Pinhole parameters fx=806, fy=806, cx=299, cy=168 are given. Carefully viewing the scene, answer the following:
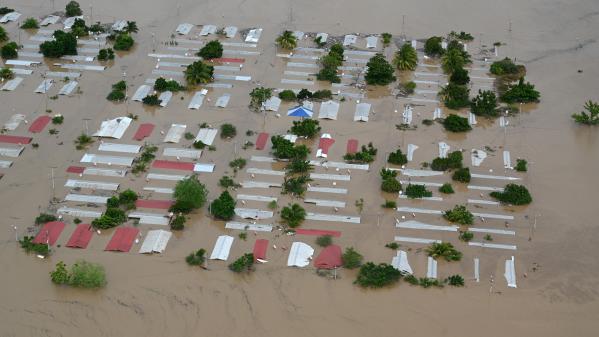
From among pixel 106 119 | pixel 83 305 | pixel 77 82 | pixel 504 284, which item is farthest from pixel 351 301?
pixel 77 82

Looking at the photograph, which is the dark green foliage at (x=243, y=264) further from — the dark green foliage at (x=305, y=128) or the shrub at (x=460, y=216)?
the dark green foliage at (x=305, y=128)

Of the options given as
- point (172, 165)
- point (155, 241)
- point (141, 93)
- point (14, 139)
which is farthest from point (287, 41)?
point (155, 241)

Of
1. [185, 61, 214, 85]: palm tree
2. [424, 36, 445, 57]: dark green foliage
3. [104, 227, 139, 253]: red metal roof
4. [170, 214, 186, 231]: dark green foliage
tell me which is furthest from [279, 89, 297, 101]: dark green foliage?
[104, 227, 139, 253]: red metal roof

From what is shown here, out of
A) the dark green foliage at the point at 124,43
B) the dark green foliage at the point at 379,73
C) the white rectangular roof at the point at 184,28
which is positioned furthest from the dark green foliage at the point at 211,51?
the dark green foliage at the point at 379,73

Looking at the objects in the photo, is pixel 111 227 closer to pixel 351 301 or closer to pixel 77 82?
pixel 351 301

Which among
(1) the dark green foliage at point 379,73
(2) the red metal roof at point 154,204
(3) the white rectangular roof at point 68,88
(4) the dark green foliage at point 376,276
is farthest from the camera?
(1) the dark green foliage at point 379,73

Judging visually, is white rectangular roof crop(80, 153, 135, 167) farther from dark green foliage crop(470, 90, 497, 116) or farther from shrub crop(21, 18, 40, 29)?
dark green foliage crop(470, 90, 497, 116)
